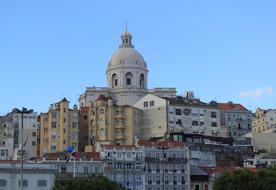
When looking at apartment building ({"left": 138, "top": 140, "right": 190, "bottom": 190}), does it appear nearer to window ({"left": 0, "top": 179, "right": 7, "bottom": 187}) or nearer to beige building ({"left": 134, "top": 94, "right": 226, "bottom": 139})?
beige building ({"left": 134, "top": 94, "right": 226, "bottom": 139})

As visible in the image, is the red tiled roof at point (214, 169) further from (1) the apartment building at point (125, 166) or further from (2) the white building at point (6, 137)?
(2) the white building at point (6, 137)

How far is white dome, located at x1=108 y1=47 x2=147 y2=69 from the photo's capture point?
192750 millimetres

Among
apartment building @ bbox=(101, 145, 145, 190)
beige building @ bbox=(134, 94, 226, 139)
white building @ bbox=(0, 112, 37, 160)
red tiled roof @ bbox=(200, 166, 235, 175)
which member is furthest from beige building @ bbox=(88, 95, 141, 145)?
apartment building @ bbox=(101, 145, 145, 190)

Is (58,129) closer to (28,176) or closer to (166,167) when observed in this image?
(166,167)

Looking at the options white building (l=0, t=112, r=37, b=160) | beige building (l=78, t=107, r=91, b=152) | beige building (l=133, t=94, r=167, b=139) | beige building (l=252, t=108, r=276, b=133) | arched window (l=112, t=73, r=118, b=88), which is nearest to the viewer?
white building (l=0, t=112, r=37, b=160)

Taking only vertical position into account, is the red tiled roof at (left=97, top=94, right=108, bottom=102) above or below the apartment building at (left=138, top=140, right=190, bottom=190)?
above

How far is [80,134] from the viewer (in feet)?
582

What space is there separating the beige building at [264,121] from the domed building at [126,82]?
2340 cm

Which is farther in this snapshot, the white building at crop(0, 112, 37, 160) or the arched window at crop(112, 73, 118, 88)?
the arched window at crop(112, 73, 118, 88)

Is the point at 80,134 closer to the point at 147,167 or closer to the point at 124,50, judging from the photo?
the point at 124,50

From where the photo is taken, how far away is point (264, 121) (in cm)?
19388

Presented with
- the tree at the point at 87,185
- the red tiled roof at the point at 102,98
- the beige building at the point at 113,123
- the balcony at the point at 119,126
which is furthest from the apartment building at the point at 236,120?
the tree at the point at 87,185

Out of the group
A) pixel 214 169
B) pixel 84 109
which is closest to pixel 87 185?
pixel 214 169

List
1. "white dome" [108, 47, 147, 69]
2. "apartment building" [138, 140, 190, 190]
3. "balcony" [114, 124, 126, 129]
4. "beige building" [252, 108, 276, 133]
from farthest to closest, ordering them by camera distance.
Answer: "white dome" [108, 47, 147, 69] < "beige building" [252, 108, 276, 133] < "balcony" [114, 124, 126, 129] < "apartment building" [138, 140, 190, 190]
